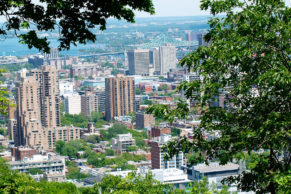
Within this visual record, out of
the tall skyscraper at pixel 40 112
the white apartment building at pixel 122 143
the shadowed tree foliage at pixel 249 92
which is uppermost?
the shadowed tree foliage at pixel 249 92

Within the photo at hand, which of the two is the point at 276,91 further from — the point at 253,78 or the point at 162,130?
the point at 162,130

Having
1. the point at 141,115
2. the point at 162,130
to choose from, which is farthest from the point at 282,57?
the point at 141,115

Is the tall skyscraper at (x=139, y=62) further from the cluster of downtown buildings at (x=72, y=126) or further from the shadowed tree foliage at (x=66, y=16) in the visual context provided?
the shadowed tree foliage at (x=66, y=16)

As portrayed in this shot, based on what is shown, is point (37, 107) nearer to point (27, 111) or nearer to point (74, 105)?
point (27, 111)

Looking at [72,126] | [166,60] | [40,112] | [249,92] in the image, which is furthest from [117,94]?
[249,92]

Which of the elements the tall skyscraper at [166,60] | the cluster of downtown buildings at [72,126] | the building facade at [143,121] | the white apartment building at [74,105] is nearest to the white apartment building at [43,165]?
the cluster of downtown buildings at [72,126]

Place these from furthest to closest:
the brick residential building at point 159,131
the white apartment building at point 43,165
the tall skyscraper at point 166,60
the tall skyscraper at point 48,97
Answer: the tall skyscraper at point 166,60, the tall skyscraper at point 48,97, the brick residential building at point 159,131, the white apartment building at point 43,165
